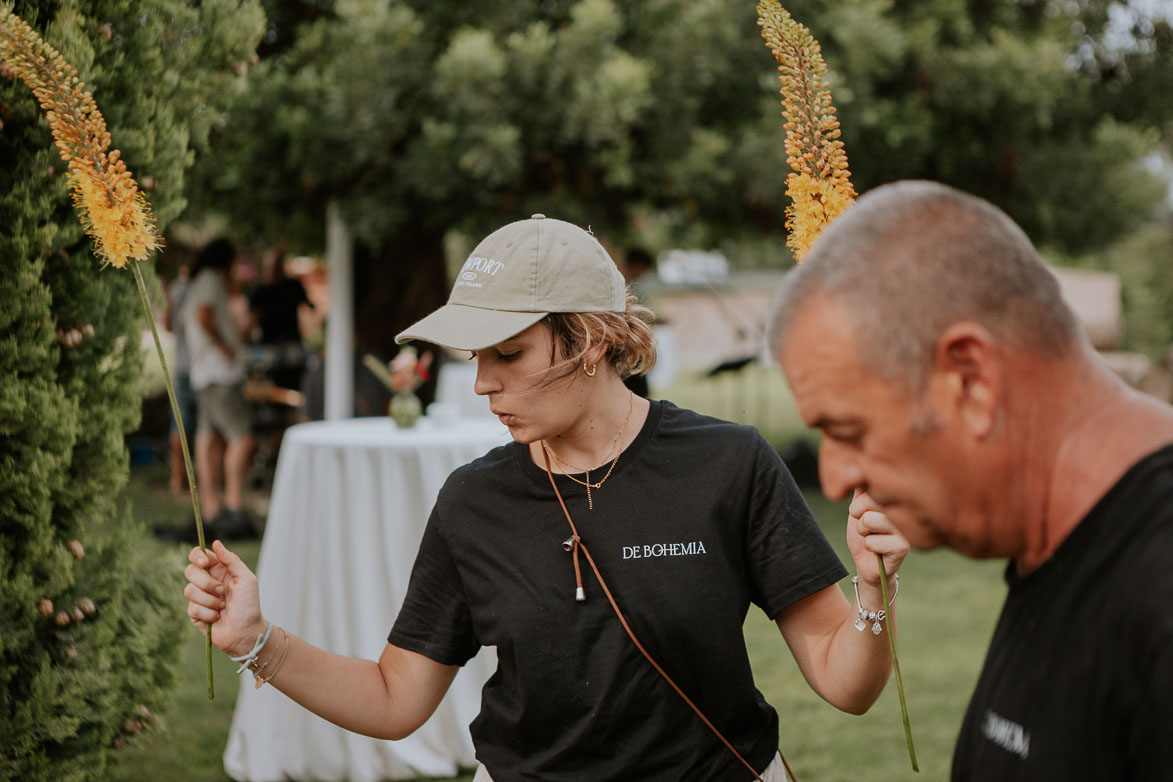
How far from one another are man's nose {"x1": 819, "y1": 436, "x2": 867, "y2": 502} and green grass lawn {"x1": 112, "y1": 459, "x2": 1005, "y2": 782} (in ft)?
10.1

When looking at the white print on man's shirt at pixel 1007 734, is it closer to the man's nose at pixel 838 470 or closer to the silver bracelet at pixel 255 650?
the man's nose at pixel 838 470

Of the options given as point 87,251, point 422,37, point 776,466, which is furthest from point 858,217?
point 422,37

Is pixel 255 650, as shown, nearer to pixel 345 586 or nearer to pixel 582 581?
pixel 582 581

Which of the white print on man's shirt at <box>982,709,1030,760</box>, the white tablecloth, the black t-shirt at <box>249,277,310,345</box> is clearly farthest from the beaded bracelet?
the black t-shirt at <box>249,277,310,345</box>

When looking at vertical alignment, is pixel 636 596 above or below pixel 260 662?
above

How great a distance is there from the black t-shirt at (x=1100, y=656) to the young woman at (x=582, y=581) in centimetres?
86

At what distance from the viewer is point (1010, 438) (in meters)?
1.12

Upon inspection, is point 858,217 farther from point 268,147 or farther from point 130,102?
point 268,147

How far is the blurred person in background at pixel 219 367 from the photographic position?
31.6 feet

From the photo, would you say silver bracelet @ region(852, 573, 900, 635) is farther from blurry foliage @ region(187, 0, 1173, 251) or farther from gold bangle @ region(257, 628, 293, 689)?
blurry foliage @ region(187, 0, 1173, 251)

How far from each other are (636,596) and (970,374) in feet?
3.78

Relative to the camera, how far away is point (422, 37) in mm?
8609

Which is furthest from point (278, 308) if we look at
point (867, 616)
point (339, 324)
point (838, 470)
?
point (838, 470)

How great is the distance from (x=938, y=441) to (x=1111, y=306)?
55.5 feet
